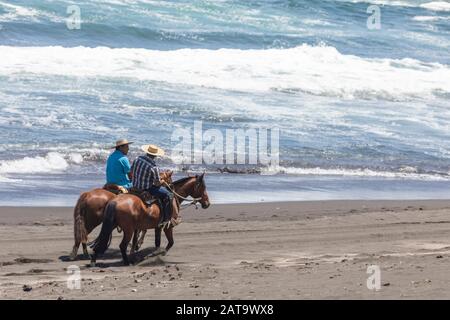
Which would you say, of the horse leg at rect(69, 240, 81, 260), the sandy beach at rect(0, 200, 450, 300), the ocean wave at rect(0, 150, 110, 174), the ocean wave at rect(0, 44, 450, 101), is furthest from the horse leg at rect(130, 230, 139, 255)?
the ocean wave at rect(0, 44, 450, 101)

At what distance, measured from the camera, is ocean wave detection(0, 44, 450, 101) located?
28583 millimetres

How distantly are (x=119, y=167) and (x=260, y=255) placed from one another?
2.30 metres

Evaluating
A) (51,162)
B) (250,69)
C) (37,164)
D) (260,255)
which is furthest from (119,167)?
(250,69)

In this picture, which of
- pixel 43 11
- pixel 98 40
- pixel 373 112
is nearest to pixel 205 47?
pixel 98 40

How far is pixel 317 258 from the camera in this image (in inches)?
510

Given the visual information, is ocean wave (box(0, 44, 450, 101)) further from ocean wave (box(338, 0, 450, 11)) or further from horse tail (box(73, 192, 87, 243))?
ocean wave (box(338, 0, 450, 11))

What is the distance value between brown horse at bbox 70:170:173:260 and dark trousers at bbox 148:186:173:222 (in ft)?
1.87

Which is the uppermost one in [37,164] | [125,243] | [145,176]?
[145,176]

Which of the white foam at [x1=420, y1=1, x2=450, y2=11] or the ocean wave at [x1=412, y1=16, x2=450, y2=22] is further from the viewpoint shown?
the white foam at [x1=420, y1=1, x2=450, y2=11]

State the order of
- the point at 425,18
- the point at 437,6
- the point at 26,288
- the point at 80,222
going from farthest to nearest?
the point at 437,6 < the point at 425,18 < the point at 80,222 < the point at 26,288

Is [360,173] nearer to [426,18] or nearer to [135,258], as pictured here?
[135,258]

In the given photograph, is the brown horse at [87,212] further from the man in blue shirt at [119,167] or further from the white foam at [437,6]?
the white foam at [437,6]

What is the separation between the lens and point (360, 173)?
66.9 ft
